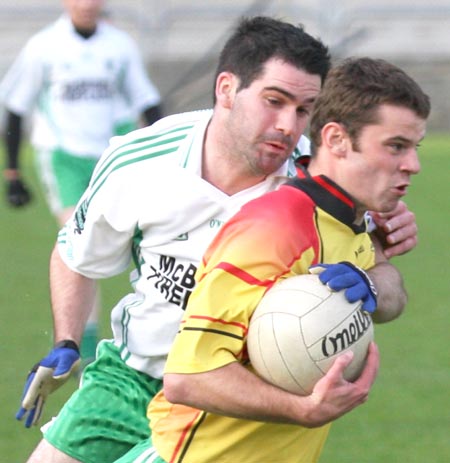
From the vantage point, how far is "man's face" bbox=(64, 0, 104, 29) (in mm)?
9648

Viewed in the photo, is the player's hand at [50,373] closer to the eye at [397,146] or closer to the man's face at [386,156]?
the man's face at [386,156]

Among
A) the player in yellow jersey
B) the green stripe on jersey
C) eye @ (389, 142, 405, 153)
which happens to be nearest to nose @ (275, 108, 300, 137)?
the player in yellow jersey

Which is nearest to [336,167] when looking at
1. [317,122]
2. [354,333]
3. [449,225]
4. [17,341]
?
[317,122]

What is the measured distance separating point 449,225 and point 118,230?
10509 mm

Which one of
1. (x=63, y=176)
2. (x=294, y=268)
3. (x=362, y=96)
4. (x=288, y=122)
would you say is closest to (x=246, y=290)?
(x=294, y=268)

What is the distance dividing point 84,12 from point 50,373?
18.1 ft

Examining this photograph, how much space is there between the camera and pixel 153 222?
14.7 feet

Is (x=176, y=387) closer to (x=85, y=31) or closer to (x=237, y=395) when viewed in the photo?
(x=237, y=395)

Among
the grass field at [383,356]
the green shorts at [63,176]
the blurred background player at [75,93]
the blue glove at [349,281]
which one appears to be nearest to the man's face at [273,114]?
the blue glove at [349,281]

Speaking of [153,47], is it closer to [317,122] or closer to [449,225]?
[449,225]

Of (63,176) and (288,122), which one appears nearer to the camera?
(288,122)

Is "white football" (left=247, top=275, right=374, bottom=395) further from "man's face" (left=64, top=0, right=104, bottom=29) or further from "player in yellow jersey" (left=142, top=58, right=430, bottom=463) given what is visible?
"man's face" (left=64, top=0, right=104, bottom=29)

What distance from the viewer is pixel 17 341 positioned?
29.6 ft

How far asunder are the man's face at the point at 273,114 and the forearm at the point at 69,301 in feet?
2.47
